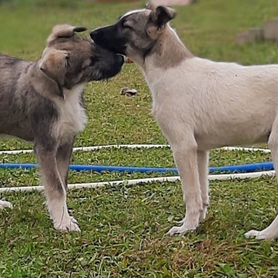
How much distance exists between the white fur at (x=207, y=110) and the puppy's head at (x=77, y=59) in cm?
49

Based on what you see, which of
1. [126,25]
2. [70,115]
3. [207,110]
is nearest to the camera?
[207,110]

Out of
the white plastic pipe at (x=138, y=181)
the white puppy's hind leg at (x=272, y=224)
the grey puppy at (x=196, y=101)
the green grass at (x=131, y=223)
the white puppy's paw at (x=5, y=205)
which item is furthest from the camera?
the white plastic pipe at (x=138, y=181)

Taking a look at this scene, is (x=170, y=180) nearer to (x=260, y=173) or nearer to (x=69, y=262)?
(x=260, y=173)

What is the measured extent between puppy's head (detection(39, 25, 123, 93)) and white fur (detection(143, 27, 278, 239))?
0.49 meters

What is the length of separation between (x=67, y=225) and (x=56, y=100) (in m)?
0.88

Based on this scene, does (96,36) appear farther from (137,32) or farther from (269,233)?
(269,233)

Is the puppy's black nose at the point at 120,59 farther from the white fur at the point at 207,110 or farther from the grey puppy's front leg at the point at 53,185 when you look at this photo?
the grey puppy's front leg at the point at 53,185

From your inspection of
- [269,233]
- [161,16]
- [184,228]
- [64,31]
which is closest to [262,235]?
[269,233]

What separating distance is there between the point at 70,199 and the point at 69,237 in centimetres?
105

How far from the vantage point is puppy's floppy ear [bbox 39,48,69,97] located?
5680 mm

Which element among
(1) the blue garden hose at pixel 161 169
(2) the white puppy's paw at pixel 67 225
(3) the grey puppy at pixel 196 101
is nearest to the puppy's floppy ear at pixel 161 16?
(3) the grey puppy at pixel 196 101

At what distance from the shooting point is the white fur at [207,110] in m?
5.25

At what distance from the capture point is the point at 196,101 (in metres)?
5.36

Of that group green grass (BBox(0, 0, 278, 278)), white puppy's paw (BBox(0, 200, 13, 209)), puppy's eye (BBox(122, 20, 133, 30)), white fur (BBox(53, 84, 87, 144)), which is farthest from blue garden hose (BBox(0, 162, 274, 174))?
puppy's eye (BBox(122, 20, 133, 30))
